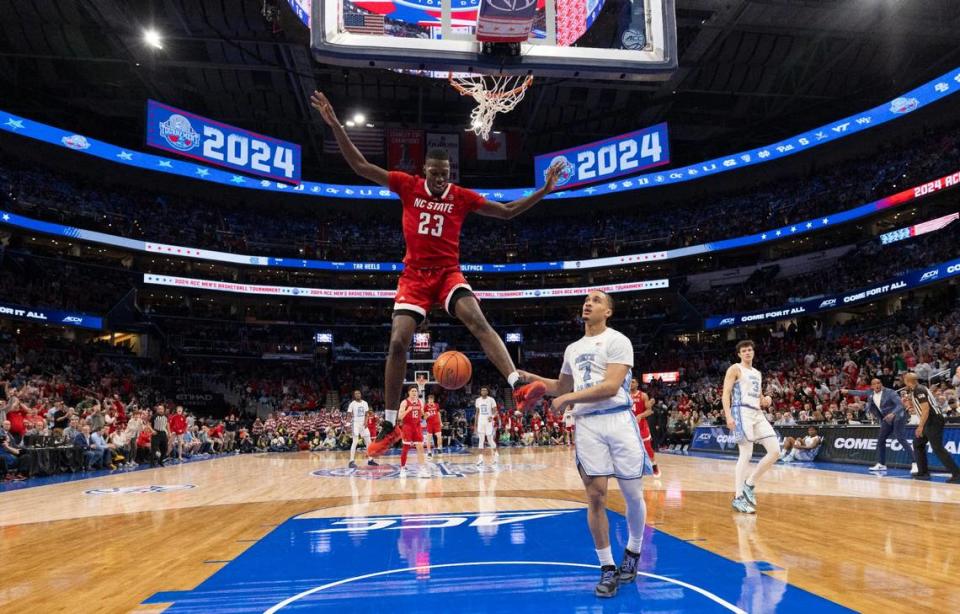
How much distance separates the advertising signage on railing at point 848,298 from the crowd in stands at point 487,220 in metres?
4.75

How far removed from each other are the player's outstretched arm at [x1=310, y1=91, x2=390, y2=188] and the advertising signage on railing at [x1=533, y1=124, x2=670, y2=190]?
2727 cm

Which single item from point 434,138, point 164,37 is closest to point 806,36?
point 434,138

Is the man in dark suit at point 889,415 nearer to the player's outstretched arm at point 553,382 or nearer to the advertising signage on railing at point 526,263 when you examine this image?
the player's outstretched arm at point 553,382

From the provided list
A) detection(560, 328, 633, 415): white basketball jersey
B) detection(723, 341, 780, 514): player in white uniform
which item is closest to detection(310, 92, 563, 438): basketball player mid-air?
detection(560, 328, 633, 415): white basketball jersey

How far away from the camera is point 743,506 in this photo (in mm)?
7293

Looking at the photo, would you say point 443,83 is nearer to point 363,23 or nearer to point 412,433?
point 412,433

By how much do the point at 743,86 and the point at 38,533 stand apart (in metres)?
32.6

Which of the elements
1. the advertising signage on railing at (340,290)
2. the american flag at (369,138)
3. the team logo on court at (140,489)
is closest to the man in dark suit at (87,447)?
the team logo on court at (140,489)

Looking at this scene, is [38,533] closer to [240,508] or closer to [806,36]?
[240,508]

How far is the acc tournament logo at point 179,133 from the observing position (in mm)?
28828

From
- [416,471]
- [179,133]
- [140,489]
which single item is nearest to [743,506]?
[416,471]

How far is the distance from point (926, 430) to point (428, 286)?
979 cm

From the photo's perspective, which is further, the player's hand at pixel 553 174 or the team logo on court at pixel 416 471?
the team logo on court at pixel 416 471

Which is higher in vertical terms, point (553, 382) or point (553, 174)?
point (553, 174)
